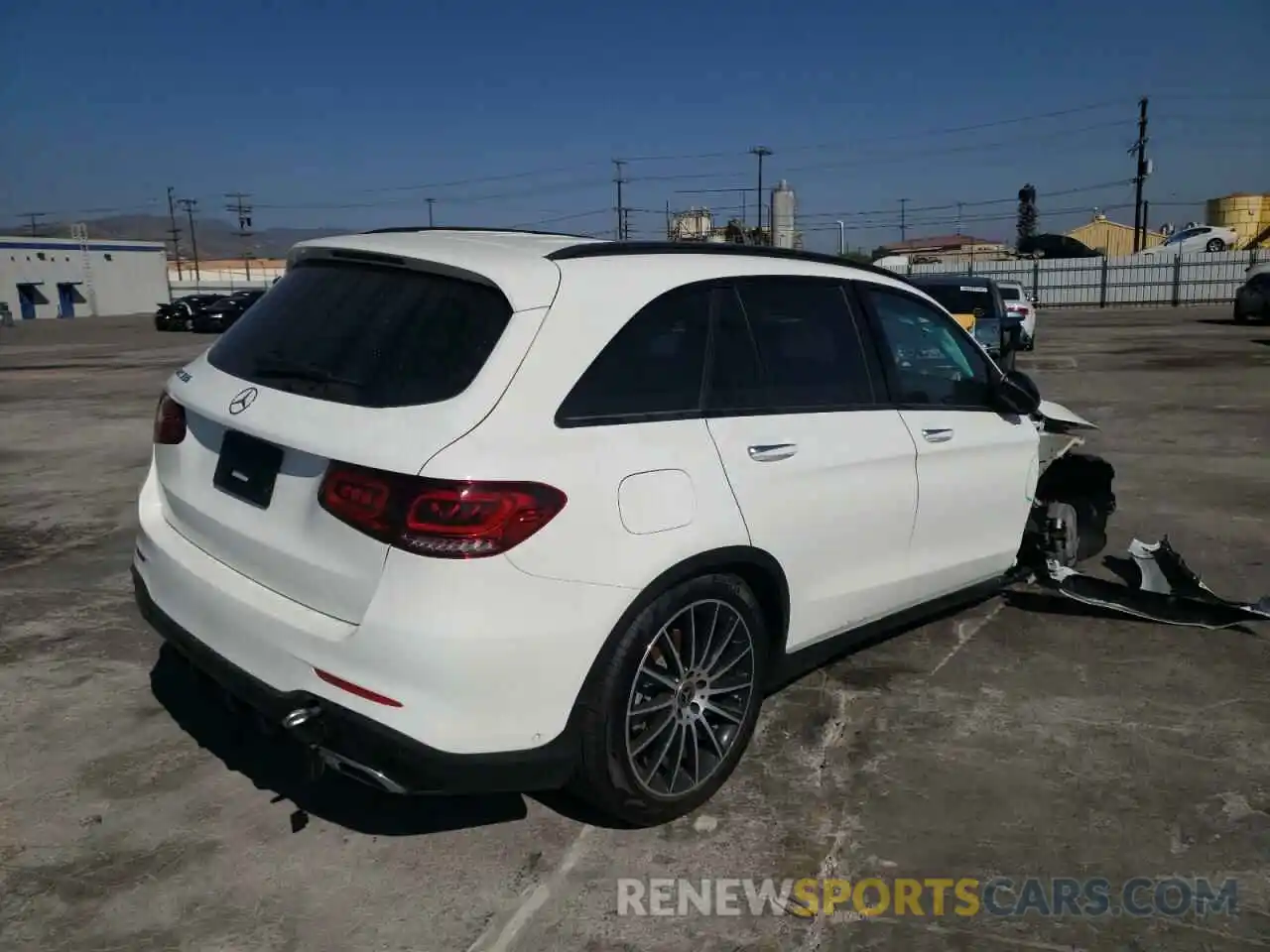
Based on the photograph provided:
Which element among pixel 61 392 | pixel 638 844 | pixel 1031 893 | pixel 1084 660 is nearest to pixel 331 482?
pixel 638 844

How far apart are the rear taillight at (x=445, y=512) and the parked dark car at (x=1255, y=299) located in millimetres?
29956

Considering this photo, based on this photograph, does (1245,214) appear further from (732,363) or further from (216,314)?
(732,363)

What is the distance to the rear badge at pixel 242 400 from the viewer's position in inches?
122

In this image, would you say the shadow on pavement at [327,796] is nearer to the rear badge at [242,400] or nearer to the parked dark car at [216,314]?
the rear badge at [242,400]

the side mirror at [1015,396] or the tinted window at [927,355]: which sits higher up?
the tinted window at [927,355]

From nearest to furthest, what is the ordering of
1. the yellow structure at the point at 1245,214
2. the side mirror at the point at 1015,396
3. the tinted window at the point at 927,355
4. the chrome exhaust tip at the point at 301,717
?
the chrome exhaust tip at the point at 301,717 < the tinted window at the point at 927,355 < the side mirror at the point at 1015,396 < the yellow structure at the point at 1245,214

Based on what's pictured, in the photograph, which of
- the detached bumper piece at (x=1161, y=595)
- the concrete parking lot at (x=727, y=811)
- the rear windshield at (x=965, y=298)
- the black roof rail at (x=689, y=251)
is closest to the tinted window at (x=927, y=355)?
the black roof rail at (x=689, y=251)

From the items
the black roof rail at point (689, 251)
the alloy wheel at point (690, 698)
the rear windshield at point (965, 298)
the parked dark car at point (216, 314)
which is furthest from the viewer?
the parked dark car at point (216, 314)

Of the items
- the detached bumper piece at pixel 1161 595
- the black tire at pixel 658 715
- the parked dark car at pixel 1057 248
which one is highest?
the parked dark car at pixel 1057 248

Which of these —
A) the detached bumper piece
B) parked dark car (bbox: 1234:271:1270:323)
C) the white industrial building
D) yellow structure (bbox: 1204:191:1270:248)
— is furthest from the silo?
the white industrial building

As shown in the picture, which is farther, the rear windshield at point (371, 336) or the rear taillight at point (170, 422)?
the rear taillight at point (170, 422)

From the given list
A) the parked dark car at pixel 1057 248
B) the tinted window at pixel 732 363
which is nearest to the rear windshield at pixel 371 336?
the tinted window at pixel 732 363

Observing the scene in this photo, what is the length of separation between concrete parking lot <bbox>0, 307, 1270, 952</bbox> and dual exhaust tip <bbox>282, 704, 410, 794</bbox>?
1.38 feet

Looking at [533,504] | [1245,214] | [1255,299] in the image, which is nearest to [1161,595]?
[533,504]
